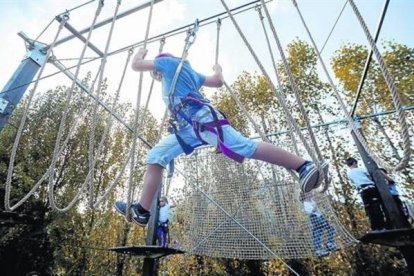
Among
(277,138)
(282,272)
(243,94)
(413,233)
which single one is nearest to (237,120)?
(243,94)

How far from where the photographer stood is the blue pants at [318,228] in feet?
12.2

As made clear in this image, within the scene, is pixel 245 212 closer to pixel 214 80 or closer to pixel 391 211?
pixel 391 211

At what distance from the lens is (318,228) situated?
3.89 metres

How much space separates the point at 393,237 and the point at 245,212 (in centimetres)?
268

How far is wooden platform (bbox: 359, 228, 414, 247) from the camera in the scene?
175cm

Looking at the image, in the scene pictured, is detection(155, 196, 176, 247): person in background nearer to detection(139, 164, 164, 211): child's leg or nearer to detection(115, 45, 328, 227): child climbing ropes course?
detection(115, 45, 328, 227): child climbing ropes course

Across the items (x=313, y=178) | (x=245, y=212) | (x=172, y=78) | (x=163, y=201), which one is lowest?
(x=313, y=178)

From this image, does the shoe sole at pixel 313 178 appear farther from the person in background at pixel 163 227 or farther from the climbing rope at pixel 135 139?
the person in background at pixel 163 227

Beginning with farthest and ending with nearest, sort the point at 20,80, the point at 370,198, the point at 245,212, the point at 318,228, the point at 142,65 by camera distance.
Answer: the point at 245,212, the point at 318,228, the point at 370,198, the point at 20,80, the point at 142,65

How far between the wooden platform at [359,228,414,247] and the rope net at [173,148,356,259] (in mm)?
1797

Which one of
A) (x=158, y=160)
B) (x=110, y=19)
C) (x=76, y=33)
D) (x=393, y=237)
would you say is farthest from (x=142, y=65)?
(x=393, y=237)

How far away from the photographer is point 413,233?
178 centimetres

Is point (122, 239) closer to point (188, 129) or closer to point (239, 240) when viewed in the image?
point (239, 240)

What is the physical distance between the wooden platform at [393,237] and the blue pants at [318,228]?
6.31ft
